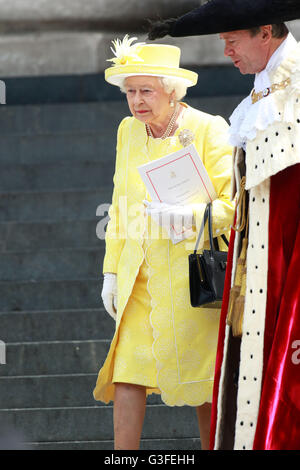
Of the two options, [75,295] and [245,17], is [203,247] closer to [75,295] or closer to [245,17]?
[245,17]

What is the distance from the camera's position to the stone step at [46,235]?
25.1ft

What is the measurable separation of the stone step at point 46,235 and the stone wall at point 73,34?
12.8ft

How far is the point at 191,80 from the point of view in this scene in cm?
478

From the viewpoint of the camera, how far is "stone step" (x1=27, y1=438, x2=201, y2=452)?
220 inches

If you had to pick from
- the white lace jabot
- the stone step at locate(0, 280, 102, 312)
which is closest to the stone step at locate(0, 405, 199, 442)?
the stone step at locate(0, 280, 102, 312)

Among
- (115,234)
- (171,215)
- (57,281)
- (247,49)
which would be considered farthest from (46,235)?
(247,49)

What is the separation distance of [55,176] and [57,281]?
1.98m

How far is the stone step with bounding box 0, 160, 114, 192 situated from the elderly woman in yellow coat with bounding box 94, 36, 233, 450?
385cm

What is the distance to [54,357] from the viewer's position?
20.2ft

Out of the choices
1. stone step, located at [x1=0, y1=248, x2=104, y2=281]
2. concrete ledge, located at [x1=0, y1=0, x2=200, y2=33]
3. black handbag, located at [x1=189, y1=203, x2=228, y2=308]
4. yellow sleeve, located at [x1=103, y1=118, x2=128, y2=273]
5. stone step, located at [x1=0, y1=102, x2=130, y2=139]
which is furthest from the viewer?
concrete ledge, located at [x1=0, y1=0, x2=200, y2=33]

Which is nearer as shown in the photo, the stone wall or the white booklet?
the white booklet

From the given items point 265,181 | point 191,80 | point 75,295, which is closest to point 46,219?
point 75,295

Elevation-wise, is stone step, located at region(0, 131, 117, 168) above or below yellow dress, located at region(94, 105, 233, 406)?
above

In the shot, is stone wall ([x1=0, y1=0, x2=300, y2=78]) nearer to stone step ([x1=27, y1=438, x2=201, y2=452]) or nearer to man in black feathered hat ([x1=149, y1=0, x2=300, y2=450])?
stone step ([x1=27, y1=438, x2=201, y2=452])
